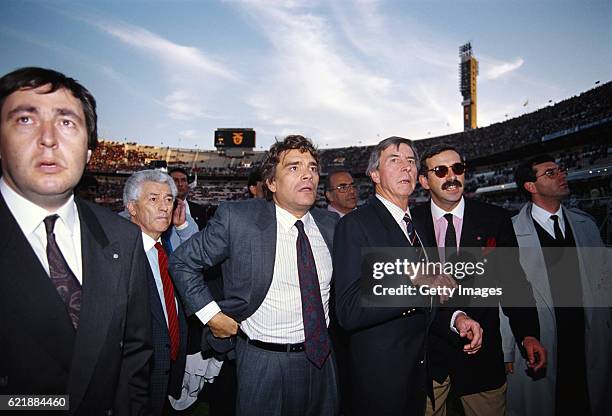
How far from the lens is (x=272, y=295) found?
7.66 ft

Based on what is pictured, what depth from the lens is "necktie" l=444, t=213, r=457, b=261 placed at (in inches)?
106

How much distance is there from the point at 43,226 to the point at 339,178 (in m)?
4.43

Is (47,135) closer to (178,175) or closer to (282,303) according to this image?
(282,303)

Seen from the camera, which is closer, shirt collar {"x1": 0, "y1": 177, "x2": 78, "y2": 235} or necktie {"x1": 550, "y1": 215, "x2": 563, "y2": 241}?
shirt collar {"x1": 0, "y1": 177, "x2": 78, "y2": 235}

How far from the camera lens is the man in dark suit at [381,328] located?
6.82 feet

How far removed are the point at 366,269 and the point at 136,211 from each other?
2.09 m

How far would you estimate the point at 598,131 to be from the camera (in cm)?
2584

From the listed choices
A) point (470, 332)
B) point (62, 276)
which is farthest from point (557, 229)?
point (62, 276)

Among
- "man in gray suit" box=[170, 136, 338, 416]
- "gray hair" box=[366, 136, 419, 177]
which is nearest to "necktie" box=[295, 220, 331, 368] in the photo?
"man in gray suit" box=[170, 136, 338, 416]

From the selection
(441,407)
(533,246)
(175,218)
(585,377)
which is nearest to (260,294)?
(441,407)

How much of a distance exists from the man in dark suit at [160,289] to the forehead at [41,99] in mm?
1427

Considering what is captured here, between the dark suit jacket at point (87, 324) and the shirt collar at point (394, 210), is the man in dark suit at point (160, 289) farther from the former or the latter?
the shirt collar at point (394, 210)

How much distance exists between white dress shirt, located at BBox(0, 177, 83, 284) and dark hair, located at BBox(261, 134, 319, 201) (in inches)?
51.7

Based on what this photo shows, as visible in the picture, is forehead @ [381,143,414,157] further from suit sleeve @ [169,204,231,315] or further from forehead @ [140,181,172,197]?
forehead @ [140,181,172,197]
